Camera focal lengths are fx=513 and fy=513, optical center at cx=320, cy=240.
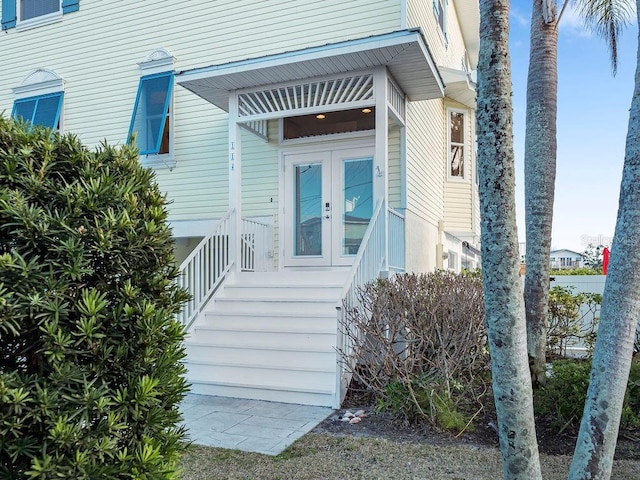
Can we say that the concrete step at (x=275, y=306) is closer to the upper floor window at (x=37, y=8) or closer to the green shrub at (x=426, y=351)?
the green shrub at (x=426, y=351)

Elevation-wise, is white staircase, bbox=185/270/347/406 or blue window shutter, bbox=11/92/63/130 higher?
blue window shutter, bbox=11/92/63/130

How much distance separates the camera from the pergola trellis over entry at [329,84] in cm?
649

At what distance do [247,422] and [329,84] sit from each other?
4704 mm

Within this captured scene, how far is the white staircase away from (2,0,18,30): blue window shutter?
336 inches

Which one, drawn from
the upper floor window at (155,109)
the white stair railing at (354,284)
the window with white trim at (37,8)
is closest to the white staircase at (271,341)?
the white stair railing at (354,284)

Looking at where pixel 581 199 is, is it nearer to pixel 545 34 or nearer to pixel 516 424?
pixel 545 34

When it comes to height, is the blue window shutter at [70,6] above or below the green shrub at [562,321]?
above

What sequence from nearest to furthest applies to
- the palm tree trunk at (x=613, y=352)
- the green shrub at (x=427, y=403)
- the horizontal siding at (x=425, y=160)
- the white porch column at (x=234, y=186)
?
the palm tree trunk at (x=613, y=352) < the green shrub at (x=427, y=403) < the white porch column at (x=234, y=186) < the horizontal siding at (x=425, y=160)

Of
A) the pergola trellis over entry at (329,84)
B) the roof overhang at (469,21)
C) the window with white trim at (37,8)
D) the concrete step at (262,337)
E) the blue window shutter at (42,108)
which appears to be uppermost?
the roof overhang at (469,21)

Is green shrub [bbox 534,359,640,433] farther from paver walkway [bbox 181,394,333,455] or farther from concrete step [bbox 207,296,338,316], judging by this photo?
concrete step [bbox 207,296,338,316]

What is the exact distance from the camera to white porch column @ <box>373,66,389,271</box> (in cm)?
676

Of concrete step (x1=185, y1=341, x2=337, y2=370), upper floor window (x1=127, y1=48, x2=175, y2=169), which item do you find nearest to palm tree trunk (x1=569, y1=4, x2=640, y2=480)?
concrete step (x1=185, y1=341, x2=337, y2=370)

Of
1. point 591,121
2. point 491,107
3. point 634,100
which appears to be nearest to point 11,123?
point 491,107

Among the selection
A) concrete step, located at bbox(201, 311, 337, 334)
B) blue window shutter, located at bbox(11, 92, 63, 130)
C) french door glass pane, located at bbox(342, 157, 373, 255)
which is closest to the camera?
concrete step, located at bbox(201, 311, 337, 334)
